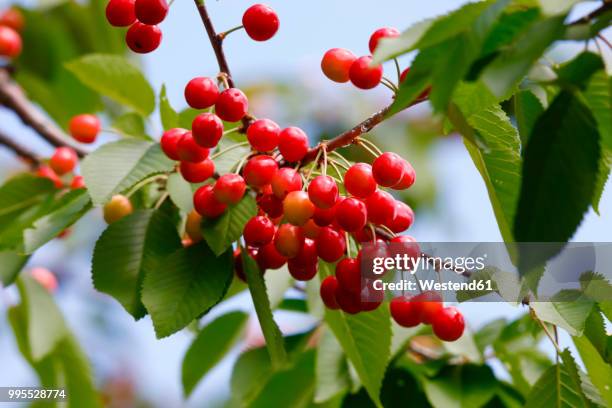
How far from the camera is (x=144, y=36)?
1.41 meters

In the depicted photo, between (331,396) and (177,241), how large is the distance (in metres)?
0.53

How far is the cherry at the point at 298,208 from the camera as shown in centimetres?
129

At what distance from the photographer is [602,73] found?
0.93m

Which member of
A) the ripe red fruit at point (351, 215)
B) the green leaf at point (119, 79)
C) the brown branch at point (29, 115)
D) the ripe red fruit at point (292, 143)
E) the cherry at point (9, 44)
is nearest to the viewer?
the ripe red fruit at point (351, 215)

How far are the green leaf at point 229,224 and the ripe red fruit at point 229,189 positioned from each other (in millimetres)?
44

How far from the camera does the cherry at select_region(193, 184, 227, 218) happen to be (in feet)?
4.79

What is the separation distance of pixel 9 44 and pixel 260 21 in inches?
94.8

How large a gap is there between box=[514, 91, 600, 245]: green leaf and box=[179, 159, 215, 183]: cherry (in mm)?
747

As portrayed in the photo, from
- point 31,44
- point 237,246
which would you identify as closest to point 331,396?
point 237,246

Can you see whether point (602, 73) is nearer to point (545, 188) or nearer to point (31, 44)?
point (545, 188)

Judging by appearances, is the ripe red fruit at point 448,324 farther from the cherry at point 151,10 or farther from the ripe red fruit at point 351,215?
the cherry at point 151,10

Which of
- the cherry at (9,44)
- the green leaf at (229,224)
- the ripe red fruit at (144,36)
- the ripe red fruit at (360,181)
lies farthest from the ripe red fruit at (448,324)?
the cherry at (9,44)

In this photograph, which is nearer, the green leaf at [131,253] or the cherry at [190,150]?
the cherry at [190,150]

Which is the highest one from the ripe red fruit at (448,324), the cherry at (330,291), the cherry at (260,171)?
the cherry at (260,171)
